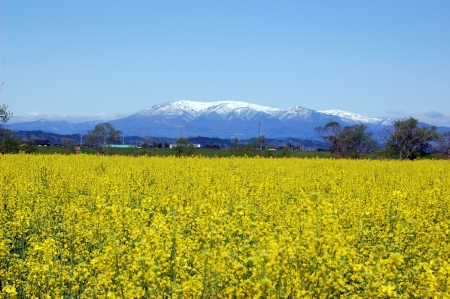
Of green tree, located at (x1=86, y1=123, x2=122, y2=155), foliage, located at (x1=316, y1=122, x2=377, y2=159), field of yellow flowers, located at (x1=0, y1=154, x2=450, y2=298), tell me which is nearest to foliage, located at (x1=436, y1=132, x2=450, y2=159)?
foliage, located at (x1=316, y1=122, x2=377, y2=159)

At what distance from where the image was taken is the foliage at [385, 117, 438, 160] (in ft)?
173

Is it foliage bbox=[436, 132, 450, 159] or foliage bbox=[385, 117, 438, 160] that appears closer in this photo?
foliage bbox=[385, 117, 438, 160]

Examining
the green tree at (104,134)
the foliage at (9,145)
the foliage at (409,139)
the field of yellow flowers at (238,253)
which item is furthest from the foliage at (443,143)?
the field of yellow flowers at (238,253)

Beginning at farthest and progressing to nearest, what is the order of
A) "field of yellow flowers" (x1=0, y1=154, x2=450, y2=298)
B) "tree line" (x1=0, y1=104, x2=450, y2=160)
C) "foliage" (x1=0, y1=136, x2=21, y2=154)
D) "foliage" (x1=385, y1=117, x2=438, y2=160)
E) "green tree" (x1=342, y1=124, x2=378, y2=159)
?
"green tree" (x1=342, y1=124, x2=378, y2=159) < "foliage" (x1=385, y1=117, x2=438, y2=160) < "tree line" (x1=0, y1=104, x2=450, y2=160) < "foliage" (x1=0, y1=136, x2=21, y2=154) < "field of yellow flowers" (x1=0, y1=154, x2=450, y2=298)

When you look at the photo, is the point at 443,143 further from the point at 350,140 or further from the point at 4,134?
the point at 4,134

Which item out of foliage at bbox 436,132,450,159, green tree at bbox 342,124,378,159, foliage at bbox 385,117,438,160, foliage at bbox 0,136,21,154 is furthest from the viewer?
green tree at bbox 342,124,378,159

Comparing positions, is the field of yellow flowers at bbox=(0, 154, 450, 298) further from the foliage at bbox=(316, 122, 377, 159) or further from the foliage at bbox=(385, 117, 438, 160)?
the foliage at bbox=(316, 122, 377, 159)

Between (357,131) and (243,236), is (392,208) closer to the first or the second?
(243,236)

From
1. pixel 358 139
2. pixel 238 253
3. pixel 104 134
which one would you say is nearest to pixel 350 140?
pixel 358 139

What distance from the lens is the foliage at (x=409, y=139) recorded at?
52688 millimetres

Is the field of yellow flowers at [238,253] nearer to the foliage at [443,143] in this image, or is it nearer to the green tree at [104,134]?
the foliage at [443,143]

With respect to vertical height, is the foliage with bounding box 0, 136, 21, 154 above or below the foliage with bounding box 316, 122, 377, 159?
below

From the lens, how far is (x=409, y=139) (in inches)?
2116

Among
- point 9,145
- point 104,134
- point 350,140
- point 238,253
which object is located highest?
point 350,140
